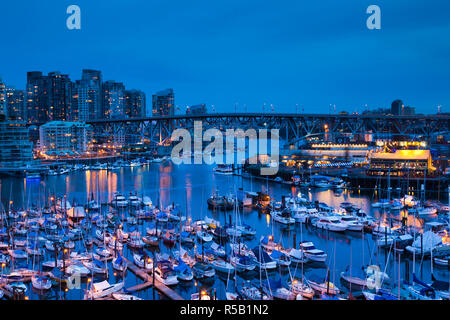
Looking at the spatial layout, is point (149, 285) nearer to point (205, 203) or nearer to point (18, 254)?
point (18, 254)

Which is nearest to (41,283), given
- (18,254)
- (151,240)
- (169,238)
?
(18,254)

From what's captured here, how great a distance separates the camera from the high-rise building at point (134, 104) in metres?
62.7

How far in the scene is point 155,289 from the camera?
580 centimetres

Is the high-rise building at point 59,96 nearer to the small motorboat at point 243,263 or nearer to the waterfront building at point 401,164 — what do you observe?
the waterfront building at point 401,164

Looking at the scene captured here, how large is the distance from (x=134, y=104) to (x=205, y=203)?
54031 millimetres

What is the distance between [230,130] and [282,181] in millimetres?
16314

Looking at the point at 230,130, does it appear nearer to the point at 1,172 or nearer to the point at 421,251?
the point at 1,172

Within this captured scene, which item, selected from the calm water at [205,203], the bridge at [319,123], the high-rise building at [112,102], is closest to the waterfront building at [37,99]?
the high-rise building at [112,102]

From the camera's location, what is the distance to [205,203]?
1322 centimetres

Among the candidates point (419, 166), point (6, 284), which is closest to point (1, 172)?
point (6, 284)

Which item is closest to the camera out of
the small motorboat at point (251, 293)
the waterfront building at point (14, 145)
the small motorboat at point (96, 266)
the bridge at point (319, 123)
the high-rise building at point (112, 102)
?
the small motorboat at point (251, 293)

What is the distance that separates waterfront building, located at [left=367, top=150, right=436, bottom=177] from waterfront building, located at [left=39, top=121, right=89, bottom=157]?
77.8ft

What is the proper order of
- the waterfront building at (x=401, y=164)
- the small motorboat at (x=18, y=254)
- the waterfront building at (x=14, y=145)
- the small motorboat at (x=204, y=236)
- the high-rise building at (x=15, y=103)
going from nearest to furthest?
the small motorboat at (x=18, y=254) → the small motorboat at (x=204, y=236) → the waterfront building at (x=401, y=164) → the waterfront building at (x=14, y=145) → the high-rise building at (x=15, y=103)

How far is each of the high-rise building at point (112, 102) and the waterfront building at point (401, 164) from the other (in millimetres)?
46390
